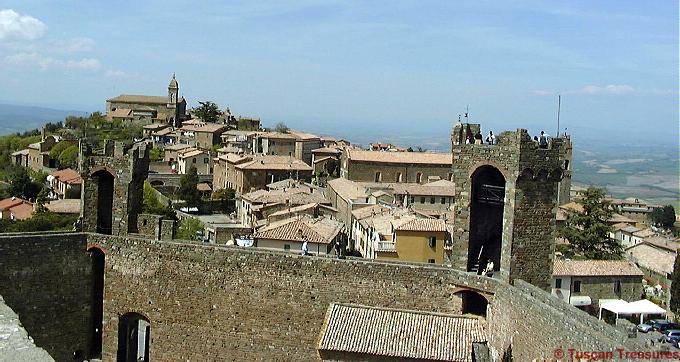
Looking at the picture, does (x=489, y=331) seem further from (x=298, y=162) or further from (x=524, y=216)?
(x=298, y=162)

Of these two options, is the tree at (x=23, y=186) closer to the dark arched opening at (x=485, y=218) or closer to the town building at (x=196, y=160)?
the town building at (x=196, y=160)

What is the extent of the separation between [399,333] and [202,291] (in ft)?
17.0

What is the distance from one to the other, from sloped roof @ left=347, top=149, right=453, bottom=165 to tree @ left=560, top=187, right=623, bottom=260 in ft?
82.9

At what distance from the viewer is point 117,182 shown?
19609 millimetres

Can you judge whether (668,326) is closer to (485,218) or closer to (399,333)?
(485,218)

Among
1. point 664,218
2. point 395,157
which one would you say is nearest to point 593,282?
point 395,157

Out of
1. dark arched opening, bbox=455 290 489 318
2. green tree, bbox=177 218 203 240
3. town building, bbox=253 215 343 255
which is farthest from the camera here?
green tree, bbox=177 218 203 240

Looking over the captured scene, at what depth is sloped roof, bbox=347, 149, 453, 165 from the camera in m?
73.7

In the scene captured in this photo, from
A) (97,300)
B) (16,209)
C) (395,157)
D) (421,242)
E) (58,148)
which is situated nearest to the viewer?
(97,300)

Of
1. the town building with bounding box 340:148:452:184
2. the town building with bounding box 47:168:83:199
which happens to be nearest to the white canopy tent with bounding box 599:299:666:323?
the town building with bounding box 340:148:452:184

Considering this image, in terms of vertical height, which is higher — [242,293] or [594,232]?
[242,293]

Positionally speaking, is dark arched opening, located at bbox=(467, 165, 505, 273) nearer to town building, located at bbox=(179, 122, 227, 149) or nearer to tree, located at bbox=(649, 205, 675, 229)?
town building, located at bbox=(179, 122, 227, 149)

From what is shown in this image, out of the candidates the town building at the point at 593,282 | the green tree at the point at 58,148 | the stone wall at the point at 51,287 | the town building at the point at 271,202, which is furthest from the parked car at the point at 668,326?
the green tree at the point at 58,148

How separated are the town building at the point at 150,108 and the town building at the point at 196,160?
84.6 ft
